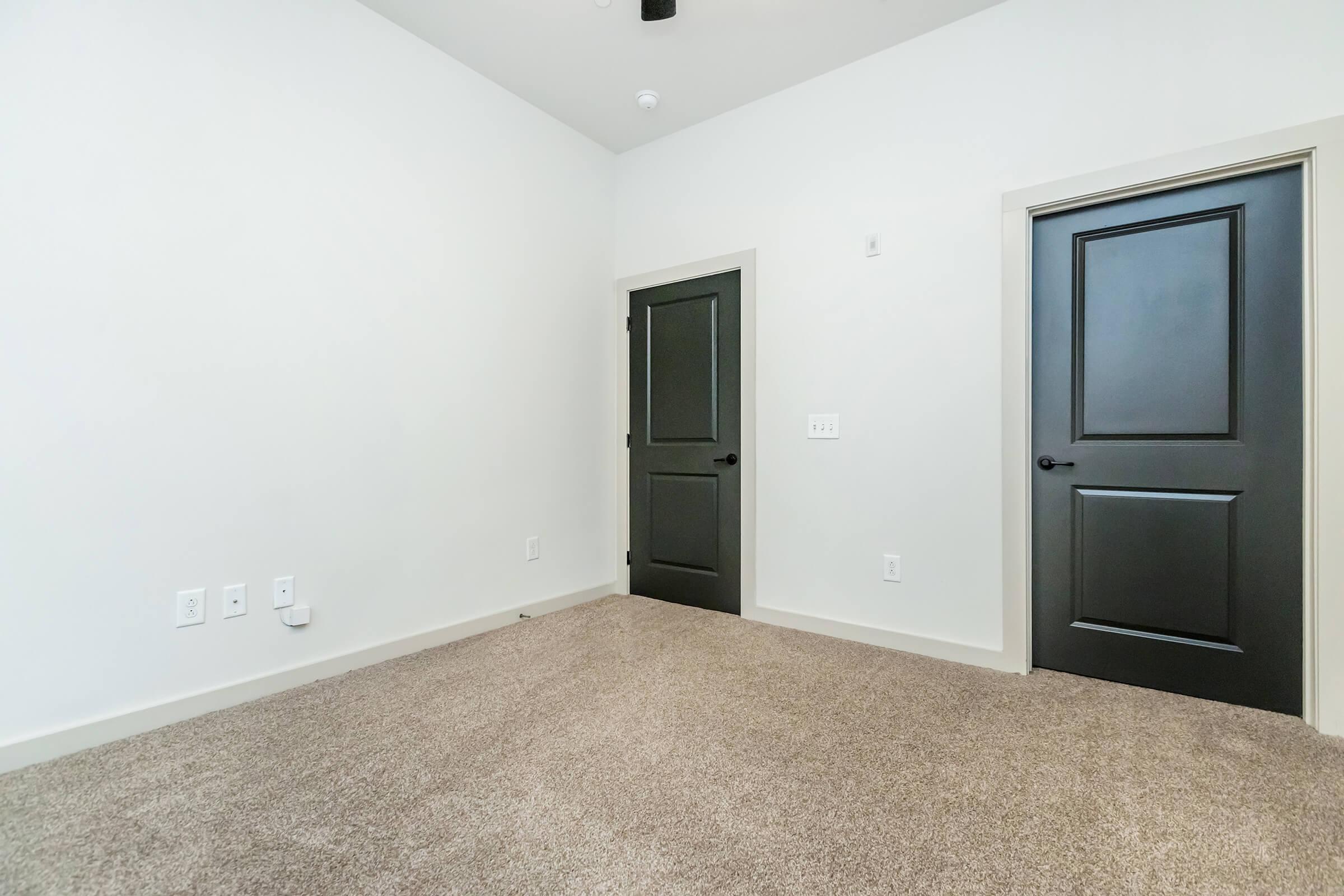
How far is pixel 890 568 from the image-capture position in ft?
8.74

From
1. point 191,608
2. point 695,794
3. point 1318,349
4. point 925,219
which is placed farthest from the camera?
point 925,219

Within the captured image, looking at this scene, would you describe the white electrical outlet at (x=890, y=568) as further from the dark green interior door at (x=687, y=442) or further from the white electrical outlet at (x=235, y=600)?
the white electrical outlet at (x=235, y=600)

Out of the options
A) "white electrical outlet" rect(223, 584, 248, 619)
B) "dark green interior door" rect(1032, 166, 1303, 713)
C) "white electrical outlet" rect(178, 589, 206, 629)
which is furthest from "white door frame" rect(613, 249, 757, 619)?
"white electrical outlet" rect(178, 589, 206, 629)

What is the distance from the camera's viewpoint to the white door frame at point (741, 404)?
3.10 metres

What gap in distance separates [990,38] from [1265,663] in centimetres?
262

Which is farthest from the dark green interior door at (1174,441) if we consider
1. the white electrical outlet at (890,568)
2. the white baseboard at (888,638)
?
the white electrical outlet at (890,568)

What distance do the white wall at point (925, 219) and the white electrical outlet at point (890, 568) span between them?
3cm

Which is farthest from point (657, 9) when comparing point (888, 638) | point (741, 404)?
point (888, 638)

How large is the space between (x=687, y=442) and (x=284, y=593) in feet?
6.78

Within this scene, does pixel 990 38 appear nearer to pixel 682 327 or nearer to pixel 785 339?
pixel 785 339

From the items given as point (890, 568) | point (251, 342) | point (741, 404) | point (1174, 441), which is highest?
point (251, 342)

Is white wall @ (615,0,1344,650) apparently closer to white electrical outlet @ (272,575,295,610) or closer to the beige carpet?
the beige carpet

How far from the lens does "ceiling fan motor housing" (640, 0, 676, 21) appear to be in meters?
2.14

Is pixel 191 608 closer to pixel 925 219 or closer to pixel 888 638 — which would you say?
pixel 888 638
